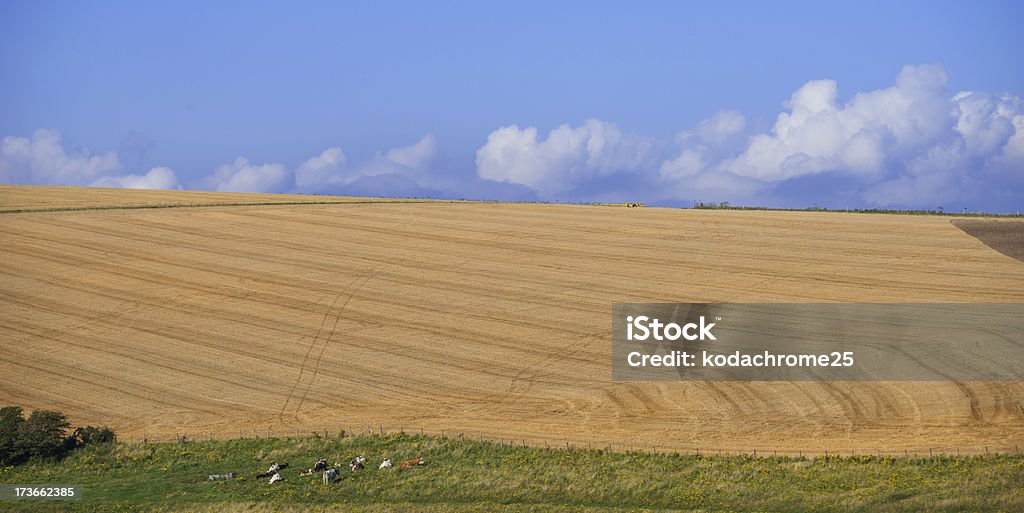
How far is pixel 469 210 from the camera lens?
74.1 m

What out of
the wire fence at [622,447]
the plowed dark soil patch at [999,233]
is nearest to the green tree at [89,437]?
the wire fence at [622,447]

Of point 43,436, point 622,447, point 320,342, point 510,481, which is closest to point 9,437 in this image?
point 43,436

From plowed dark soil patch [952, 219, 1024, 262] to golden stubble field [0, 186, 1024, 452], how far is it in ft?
3.84

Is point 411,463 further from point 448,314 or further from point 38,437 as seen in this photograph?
point 448,314

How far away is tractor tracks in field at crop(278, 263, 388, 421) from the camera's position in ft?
132

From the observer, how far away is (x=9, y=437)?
3509 centimetres

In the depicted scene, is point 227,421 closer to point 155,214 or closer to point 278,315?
point 278,315

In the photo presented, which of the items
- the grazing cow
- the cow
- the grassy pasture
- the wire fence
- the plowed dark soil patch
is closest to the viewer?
the grassy pasture

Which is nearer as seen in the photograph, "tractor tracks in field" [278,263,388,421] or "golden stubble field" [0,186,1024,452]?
"golden stubble field" [0,186,1024,452]

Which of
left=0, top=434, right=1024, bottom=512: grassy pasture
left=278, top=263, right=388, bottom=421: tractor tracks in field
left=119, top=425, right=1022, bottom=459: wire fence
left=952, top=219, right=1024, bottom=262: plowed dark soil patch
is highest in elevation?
left=952, top=219, right=1024, bottom=262: plowed dark soil patch

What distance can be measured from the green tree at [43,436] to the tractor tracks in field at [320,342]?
296 inches

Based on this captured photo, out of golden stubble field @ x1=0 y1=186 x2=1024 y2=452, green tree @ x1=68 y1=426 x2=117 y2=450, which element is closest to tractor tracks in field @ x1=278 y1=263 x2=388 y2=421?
golden stubble field @ x1=0 y1=186 x2=1024 y2=452

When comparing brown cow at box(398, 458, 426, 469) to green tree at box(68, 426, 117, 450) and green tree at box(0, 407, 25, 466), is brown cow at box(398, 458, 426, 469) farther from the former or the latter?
green tree at box(0, 407, 25, 466)

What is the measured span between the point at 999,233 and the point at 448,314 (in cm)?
3294
